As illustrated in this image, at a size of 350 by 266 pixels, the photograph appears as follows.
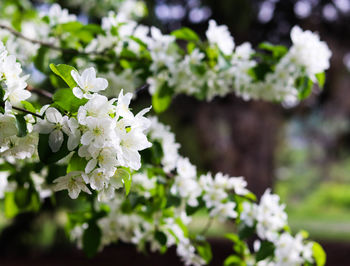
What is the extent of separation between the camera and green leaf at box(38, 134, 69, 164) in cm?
72

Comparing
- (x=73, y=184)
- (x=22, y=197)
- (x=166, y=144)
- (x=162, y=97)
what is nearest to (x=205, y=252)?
(x=166, y=144)

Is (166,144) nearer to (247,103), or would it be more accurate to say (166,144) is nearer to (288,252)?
(288,252)

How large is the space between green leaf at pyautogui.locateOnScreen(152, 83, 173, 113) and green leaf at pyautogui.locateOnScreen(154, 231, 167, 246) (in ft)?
1.42

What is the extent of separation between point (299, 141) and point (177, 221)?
2404cm

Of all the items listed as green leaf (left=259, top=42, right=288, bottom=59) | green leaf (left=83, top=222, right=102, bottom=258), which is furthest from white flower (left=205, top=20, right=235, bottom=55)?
green leaf (left=83, top=222, right=102, bottom=258)

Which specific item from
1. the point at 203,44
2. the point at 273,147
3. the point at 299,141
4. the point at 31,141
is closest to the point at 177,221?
the point at 203,44

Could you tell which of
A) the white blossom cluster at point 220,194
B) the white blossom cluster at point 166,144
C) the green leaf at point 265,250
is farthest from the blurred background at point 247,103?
the green leaf at point 265,250

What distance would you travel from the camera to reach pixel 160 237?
1400 mm

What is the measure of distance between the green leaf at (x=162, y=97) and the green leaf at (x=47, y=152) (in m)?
0.83

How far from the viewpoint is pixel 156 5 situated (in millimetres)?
5320

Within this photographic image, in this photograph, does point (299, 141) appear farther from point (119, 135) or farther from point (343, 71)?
point (119, 135)

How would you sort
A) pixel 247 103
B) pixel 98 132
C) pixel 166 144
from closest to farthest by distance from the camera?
pixel 98 132
pixel 166 144
pixel 247 103

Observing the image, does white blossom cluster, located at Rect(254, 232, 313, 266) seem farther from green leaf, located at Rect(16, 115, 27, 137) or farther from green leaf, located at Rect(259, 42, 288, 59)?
green leaf, located at Rect(16, 115, 27, 137)

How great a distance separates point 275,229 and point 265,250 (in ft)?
0.26
